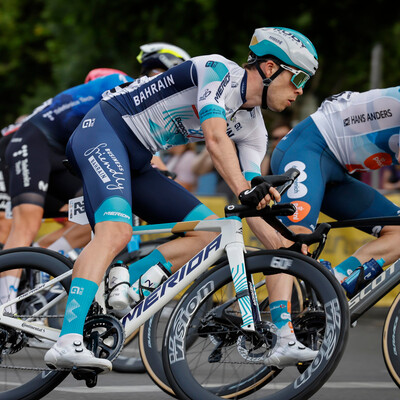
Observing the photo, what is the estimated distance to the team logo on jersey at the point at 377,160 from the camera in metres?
5.86

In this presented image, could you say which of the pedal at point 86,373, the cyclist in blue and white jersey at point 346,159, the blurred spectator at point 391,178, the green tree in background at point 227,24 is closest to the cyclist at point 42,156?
the cyclist in blue and white jersey at point 346,159

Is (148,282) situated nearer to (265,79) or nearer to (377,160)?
(265,79)

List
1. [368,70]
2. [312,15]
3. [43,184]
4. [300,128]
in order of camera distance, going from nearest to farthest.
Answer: [300,128], [43,184], [312,15], [368,70]

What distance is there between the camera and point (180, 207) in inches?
208

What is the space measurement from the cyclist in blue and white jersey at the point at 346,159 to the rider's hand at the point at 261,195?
1.12m

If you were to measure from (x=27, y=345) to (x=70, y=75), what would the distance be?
1969cm

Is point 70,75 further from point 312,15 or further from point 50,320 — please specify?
point 50,320

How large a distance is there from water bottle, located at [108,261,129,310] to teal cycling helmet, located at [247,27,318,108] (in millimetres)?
1166

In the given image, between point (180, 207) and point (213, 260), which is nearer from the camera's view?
point (213, 260)

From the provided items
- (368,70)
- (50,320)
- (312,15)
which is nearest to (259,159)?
(50,320)

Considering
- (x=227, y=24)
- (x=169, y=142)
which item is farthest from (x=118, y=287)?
(x=227, y=24)

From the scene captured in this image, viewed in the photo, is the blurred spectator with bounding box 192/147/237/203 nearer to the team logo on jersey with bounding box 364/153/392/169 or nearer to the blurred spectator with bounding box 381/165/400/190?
the blurred spectator with bounding box 381/165/400/190

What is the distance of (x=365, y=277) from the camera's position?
570 cm

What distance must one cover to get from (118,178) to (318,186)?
4.67ft
